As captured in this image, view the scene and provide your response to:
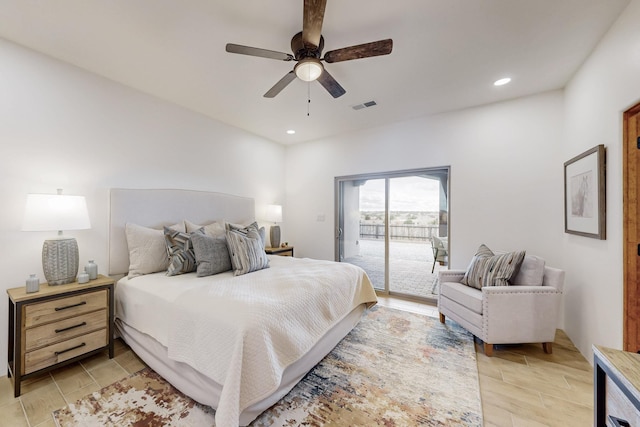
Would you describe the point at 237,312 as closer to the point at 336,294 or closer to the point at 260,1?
the point at 336,294

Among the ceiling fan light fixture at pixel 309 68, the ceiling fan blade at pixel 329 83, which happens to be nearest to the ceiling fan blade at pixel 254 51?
the ceiling fan light fixture at pixel 309 68

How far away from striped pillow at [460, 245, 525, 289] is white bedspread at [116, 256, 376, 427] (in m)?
1.39

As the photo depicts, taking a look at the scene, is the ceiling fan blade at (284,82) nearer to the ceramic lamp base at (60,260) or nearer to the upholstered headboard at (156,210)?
the upholstered headboard at (156,210)

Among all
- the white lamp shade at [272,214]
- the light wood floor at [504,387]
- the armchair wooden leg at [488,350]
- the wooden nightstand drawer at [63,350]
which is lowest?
the light wood floor at [504,387]

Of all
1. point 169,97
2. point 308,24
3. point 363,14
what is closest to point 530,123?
point 363,14

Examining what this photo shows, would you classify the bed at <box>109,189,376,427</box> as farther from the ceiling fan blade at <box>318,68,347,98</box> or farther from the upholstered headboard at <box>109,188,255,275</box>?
the ceiling fan blade at <box>318,68,347,98</box>

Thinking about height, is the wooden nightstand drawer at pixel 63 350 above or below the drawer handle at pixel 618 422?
below

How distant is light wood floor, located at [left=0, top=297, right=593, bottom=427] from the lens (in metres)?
1.58

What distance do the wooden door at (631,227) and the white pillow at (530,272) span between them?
725 mm

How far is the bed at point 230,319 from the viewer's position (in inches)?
55.4

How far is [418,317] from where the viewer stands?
10.2 feet

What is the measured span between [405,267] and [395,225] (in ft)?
2.39

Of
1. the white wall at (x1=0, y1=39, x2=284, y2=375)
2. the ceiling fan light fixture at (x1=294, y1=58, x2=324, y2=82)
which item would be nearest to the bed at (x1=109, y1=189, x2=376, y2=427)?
the white wall at (x1=0, y1=39, x2=284, y2=375)

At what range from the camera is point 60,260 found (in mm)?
2064
